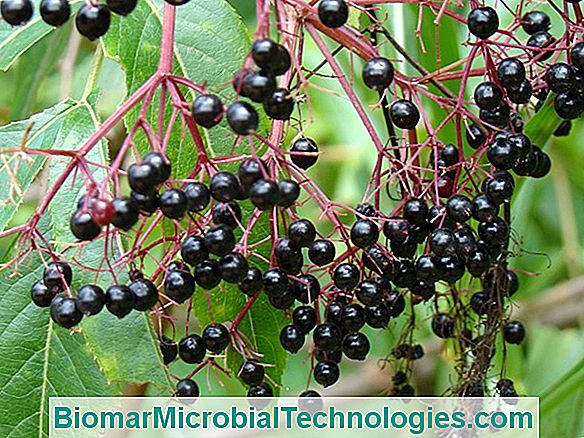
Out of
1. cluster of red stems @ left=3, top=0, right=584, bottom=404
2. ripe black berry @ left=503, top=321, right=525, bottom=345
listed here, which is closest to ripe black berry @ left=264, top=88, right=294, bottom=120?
cluster of red stems @ left=3, top=0, right=584, bottom=404

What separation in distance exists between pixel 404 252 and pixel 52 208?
18.5 inches

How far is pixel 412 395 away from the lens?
163 centimetres

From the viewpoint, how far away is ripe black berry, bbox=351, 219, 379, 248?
116 centimetres

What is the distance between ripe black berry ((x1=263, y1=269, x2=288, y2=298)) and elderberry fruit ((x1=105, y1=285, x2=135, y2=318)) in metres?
0.16

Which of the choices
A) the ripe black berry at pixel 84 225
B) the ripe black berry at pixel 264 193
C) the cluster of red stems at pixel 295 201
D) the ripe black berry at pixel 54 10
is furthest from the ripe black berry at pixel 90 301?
the ripe black berry at pixel 54 10

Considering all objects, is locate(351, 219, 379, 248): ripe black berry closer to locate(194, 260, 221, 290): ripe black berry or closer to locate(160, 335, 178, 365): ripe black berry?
locate(194, 260, 221, 290): ripe black berry

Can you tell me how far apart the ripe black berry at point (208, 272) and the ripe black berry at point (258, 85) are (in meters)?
0.23

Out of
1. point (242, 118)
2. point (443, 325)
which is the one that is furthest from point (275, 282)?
point (443, 325)

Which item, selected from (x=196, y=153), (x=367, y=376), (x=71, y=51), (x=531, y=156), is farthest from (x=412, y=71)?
(x=367, y=376)

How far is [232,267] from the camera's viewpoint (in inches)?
44.1

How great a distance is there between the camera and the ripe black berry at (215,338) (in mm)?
1250

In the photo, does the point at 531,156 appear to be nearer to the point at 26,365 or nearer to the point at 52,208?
the point at 52,208

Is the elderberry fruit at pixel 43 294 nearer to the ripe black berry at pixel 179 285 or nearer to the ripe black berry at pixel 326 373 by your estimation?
the ripe black berry at pixel 179 285

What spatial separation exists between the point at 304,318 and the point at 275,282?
12 centimetres
